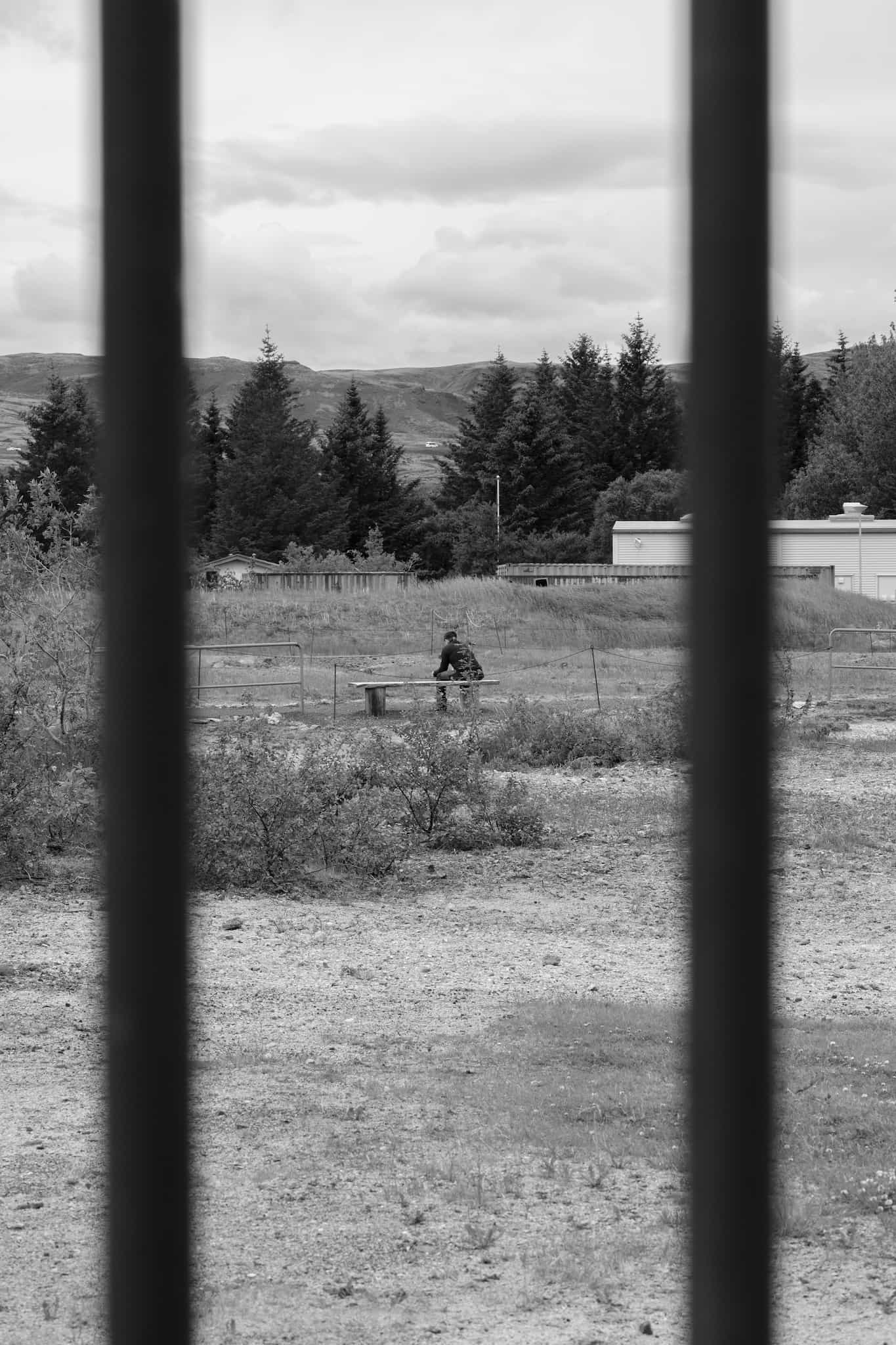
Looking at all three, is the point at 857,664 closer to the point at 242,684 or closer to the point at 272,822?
the point at 242,684

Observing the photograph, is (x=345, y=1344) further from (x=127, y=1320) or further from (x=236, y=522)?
(x=236, y=522)

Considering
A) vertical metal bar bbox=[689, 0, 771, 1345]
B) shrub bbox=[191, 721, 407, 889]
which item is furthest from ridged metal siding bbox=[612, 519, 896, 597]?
vertical metal bar bbox=[689, 0, 771, 1345]

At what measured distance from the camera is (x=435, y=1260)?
4602 mm

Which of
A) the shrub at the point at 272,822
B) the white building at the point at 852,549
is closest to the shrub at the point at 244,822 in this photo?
the shrub at the point at 272,822

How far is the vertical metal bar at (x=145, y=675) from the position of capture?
28.5 inches

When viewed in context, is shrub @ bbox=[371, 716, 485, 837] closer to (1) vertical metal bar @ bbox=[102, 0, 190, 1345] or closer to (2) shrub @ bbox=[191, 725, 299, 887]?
(2) shrub @ bbox=[191, 725, 299, 887]

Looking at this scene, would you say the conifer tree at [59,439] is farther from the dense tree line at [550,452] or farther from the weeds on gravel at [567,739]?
the weeds on gravel at [567,739]

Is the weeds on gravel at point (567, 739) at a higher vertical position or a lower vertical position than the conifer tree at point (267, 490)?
lower

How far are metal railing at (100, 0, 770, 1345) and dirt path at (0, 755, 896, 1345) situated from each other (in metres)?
0.39

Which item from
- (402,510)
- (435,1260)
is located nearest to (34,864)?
(435,1260)

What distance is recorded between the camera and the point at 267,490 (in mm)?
61156

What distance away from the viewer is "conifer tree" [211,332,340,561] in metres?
60.9

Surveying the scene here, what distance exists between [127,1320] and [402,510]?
66.3 metres

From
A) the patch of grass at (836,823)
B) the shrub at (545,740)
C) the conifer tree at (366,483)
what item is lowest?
the patch of grass at (836,823)
